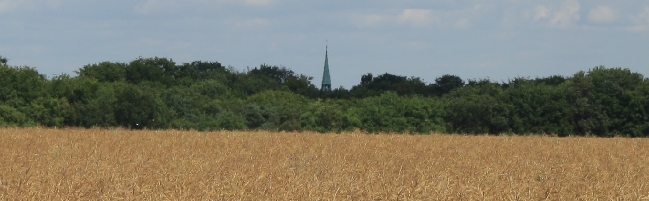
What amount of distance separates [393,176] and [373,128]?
4828 cm

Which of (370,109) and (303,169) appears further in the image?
(370,109)

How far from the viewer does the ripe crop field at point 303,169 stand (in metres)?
Answer: 8.66

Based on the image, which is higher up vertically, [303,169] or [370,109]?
[370,109]

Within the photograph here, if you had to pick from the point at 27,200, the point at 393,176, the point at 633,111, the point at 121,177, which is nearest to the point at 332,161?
the point at 393,176

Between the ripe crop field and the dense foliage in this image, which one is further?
the dense foliage

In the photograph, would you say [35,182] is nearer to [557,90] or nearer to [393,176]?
[393,176]

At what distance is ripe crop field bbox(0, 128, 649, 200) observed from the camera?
28.4 ft

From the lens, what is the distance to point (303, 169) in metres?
12.4

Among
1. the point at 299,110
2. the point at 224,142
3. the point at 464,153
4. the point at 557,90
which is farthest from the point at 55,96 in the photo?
the point at 464,153

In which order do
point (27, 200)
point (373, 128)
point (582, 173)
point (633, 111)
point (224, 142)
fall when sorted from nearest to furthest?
1. point (27, 200)
2. point (582, 173)
3. point (224, 142)
4. point (633, 111)
5. point (373, 128)

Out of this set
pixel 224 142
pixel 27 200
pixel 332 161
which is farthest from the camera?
pixel 224 142

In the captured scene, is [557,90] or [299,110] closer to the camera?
[557,90]

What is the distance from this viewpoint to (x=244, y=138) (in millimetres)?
21438

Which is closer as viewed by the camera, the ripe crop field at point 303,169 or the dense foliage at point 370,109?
the ripe crop field at point 303,169
